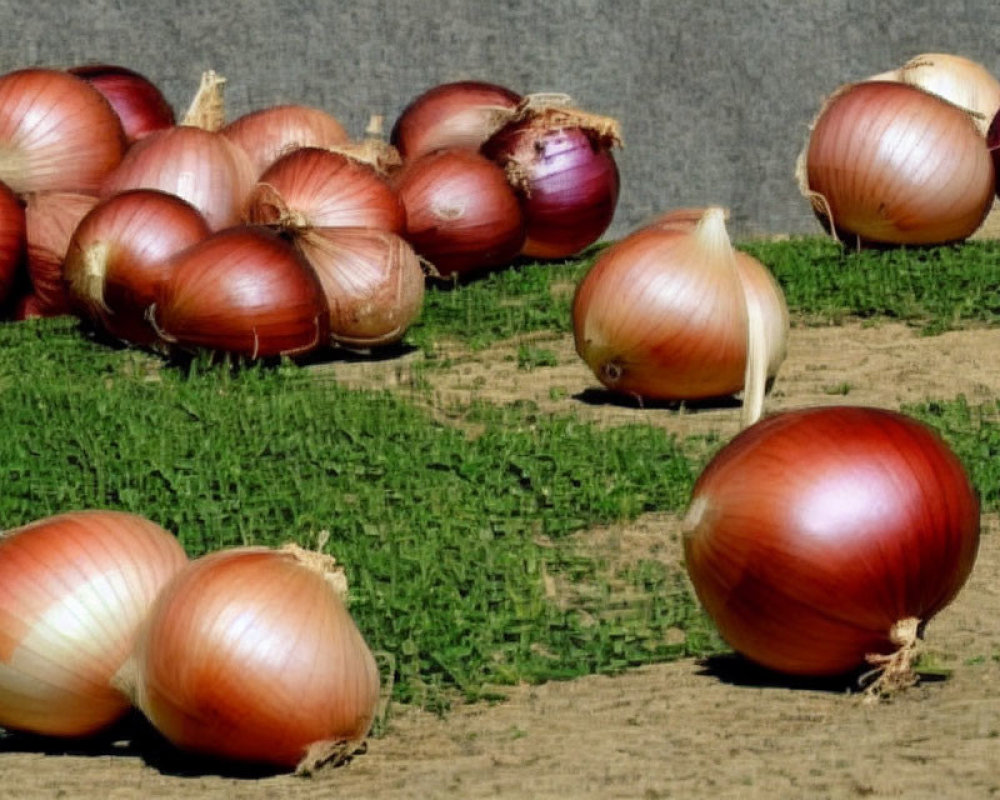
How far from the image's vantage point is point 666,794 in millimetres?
3775

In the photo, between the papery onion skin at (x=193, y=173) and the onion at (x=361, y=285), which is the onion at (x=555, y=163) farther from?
the onion at (x=361, y=285)

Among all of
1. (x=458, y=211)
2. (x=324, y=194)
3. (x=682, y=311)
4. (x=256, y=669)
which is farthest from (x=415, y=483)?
(x=458, y=211)

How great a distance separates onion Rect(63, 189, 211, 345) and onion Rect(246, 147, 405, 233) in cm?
33

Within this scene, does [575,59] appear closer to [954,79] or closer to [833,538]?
[954,79]

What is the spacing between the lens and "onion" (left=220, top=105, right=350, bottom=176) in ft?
32.2

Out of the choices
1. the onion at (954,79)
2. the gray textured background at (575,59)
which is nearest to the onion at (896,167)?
the onion at (954,79)

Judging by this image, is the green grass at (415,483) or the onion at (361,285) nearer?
the green grass at (415,483)

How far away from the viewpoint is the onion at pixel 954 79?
36.5ft

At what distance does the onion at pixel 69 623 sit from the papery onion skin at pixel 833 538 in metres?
1.07

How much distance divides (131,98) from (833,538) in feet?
21.4

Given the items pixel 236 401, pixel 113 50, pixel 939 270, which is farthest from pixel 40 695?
pixel 113 50

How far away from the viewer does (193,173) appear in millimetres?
9008

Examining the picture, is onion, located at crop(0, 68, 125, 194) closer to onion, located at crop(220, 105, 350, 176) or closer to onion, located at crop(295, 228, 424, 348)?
onion, located at crop(220, 105, 350, 176)

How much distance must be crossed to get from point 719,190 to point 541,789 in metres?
7.68
